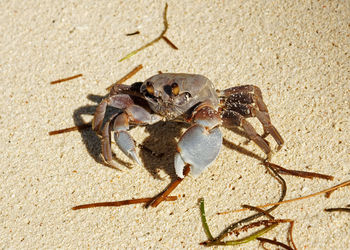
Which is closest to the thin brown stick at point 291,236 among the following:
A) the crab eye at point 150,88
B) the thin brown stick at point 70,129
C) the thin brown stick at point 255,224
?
the thin brown stick at point 255,224

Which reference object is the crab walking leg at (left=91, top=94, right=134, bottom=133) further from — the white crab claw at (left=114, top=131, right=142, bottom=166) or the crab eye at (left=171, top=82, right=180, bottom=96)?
the crab eye at (left=171, top=82, right=180, bottom=96)

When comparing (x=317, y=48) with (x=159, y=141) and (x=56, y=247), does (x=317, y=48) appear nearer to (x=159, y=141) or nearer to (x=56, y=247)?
(x=159, y=141)

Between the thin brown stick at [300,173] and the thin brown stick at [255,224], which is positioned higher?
the thin brown stick at [300,173]

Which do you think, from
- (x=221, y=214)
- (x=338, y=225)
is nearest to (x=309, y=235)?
(x=338, y=225)

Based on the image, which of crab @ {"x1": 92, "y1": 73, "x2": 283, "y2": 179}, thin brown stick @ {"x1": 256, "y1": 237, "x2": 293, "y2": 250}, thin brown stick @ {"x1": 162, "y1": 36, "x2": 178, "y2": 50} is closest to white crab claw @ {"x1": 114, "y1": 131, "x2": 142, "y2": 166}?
crab @ {"x1": 92, "y1": 73, "x2": 283, "y2": 179}

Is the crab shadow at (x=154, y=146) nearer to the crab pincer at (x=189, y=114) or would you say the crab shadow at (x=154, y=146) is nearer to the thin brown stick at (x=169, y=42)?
the crab pincer at (x=189, y=114)

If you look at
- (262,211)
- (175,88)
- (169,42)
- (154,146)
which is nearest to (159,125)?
(154,146)

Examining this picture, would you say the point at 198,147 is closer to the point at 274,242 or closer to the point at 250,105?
the point at 250,105
